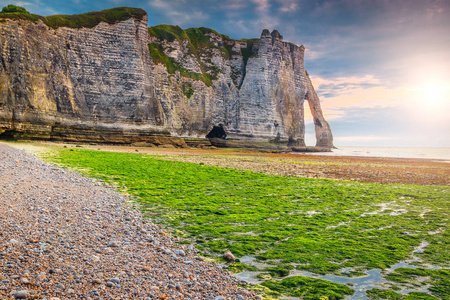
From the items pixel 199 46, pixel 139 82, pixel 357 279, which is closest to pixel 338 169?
pixel 357 279

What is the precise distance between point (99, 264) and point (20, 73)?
51.8m

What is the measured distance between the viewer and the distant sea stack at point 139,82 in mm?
45375

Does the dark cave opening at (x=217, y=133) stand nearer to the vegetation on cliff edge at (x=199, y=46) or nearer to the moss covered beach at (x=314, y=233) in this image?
the vegetation on cliff edge at (x=199, y=46)

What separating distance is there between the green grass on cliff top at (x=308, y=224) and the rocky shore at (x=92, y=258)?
829 millimetres

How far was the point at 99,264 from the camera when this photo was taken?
4.85m

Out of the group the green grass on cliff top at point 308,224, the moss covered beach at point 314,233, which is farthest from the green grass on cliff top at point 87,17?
the moss covered beach at point 314,233

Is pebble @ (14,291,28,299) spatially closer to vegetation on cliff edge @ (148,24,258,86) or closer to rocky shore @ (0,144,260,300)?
rocky shore @ (0,144,260,300)

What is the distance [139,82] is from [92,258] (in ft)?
191

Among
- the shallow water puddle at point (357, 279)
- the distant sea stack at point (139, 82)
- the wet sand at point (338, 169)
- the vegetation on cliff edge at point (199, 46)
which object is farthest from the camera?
the vegetation on cliff edge at point (199, 46)

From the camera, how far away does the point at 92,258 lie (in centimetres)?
502

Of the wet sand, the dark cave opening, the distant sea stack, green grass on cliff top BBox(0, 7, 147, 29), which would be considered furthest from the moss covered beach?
the dark cave opening

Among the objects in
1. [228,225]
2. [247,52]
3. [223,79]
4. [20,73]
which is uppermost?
[247,52]

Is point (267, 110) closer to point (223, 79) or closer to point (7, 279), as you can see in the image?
point (223, 79)

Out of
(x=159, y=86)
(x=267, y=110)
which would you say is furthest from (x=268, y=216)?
(x=267, y=110)
